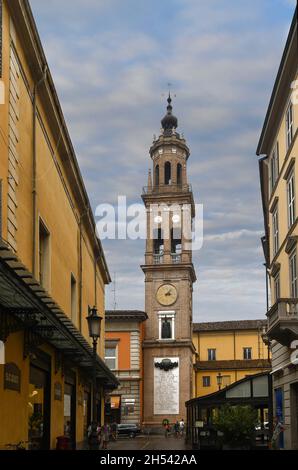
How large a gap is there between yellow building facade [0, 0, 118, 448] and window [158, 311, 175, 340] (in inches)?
1517

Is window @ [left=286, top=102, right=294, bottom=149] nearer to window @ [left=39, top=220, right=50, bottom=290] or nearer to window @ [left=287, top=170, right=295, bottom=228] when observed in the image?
window @ [left=287, top=170, right=295, bottom=228]

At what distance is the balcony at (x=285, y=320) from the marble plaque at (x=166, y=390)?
4272cm

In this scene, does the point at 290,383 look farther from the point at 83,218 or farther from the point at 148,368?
the point at 148,368

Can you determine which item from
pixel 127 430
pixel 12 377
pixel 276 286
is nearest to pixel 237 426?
pixel 276 286

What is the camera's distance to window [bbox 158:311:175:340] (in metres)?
69.8

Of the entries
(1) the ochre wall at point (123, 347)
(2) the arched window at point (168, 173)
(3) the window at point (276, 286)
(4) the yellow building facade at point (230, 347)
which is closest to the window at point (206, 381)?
(4) the yellow building facade at point (230, 347)

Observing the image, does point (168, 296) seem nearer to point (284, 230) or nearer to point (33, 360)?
point (284, 230)

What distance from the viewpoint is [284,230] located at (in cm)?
2811

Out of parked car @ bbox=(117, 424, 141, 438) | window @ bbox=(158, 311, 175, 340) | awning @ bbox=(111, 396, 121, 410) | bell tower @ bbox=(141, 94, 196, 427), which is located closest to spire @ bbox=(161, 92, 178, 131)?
bell tower @ bbox=(141, 94, 196, 427)

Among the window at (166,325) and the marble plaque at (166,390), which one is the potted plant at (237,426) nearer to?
the marble plaque at (166,390)

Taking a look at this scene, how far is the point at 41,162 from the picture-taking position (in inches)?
864

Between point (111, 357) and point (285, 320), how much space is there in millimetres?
43900

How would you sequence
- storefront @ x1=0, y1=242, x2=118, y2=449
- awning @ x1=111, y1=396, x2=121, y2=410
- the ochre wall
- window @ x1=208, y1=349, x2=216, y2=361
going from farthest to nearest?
window @ x1=208, y1=349, x2=216, y2=361, the ochre wall, awning @ x1=111, y1=396, x2=121, y2=410, storefront @ x1=0, y1=242, x2=118, y2=449

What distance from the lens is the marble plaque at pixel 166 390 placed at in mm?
67188
